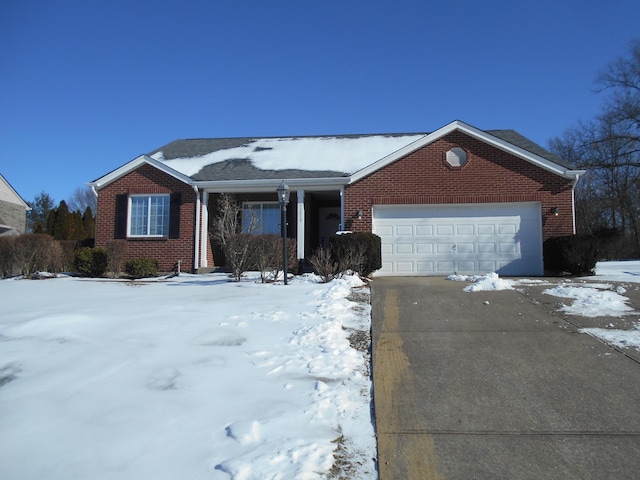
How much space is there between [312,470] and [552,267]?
11319 mm

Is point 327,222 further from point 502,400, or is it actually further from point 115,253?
point 502,400

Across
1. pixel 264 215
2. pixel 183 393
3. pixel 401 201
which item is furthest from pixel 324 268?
pixel 183 393

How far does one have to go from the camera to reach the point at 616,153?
99.3 feet

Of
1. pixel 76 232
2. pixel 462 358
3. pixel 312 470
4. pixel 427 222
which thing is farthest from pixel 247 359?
pixel 76 232

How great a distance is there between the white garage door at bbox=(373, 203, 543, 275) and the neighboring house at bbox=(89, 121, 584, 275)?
29 mm

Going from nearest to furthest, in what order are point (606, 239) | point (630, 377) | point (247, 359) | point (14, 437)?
point (14, 437), point (630, 377), point (247, 359), point (606, 239)

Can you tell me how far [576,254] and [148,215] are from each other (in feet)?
42.3

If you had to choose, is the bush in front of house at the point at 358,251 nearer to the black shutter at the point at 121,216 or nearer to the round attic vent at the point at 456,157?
the round attic vent at the point at 456,157

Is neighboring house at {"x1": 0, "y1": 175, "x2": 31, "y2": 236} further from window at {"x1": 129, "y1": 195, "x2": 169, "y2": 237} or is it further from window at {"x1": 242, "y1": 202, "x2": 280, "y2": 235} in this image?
window at {"x1": 242, "y1": 202, "x2": 280, "y2": 235}

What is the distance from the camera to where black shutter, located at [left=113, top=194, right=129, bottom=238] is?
1444 centimetres

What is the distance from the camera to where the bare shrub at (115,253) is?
1324 centimetres

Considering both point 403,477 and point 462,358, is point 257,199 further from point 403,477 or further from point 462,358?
point 403,477

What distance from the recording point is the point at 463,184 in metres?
13.0

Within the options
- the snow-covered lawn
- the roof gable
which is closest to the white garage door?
the snow-covered lawn
